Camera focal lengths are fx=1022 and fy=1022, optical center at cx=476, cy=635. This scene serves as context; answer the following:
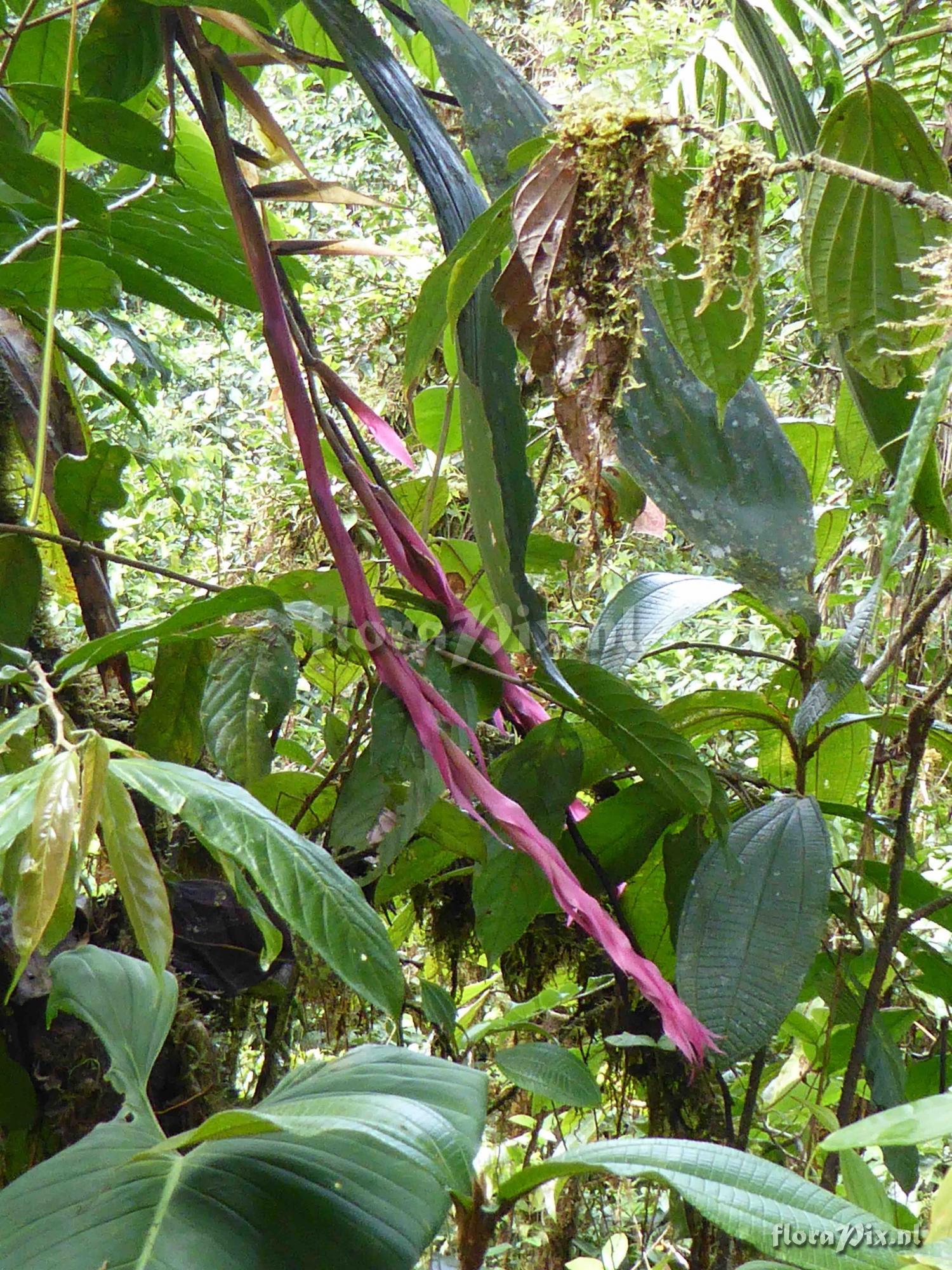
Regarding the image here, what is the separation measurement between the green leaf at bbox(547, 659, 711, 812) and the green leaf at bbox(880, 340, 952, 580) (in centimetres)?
32

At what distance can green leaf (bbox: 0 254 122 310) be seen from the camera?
2.39ft

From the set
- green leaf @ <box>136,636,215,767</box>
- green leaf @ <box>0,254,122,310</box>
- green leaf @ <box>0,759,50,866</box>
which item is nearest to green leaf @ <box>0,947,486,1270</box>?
green leaf @ <box>0,759,50,866</box>

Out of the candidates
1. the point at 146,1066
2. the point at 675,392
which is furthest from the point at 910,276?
the point at 146,1066

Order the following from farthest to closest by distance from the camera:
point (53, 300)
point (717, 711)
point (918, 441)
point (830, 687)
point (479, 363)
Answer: point (717, 711) → point (830, 687) → point (53, 300) → point (479, 363) → point (918, 441)

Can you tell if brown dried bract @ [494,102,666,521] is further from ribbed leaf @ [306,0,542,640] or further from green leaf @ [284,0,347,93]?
green leaf @ [284,0,347,93]

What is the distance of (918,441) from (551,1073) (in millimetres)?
524

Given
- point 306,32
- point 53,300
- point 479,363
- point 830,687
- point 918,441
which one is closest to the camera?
point 918,441

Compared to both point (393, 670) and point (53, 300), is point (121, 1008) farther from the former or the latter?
point (53, 300)

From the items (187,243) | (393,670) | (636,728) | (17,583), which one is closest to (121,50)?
(187,243)

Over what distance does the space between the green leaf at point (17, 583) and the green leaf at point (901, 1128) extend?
607mm

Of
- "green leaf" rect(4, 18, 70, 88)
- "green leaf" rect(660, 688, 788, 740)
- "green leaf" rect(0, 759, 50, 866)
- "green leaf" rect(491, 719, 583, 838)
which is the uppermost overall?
"green leaf" rect(4, 18, 70, 88)

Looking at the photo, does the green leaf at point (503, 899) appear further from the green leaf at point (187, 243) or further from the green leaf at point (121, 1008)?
the green leaf at point (187, 243)

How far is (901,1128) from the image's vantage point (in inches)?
13.2

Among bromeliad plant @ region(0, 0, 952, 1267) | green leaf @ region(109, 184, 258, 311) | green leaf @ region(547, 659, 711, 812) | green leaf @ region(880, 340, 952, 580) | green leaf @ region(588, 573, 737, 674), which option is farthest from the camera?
green leaf @ region(109, 184, 258, 311)
